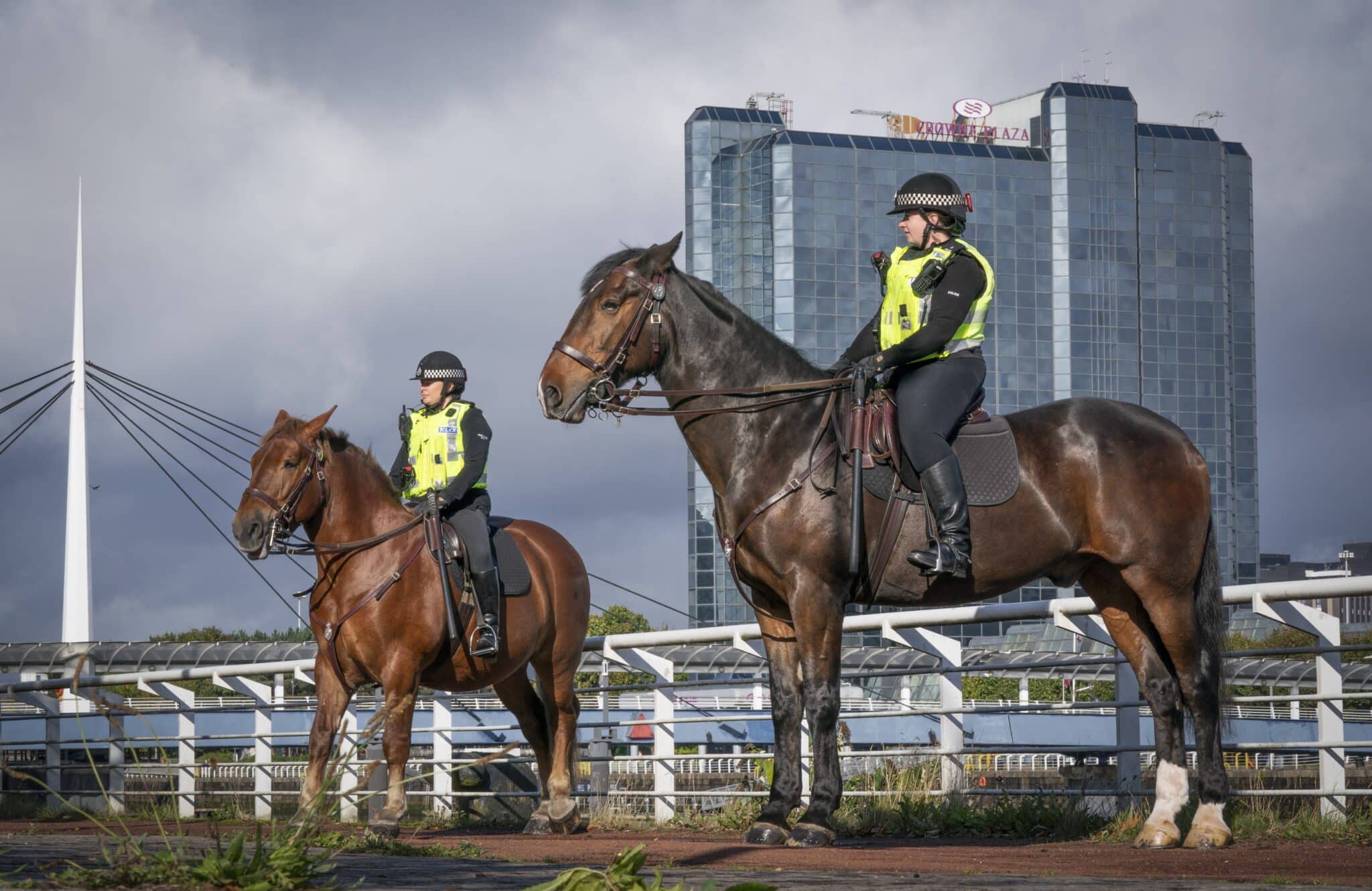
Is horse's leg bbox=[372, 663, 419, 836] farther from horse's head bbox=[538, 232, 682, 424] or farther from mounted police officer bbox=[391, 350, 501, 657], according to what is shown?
horse's head bbox=[538, 232, 682, 424]

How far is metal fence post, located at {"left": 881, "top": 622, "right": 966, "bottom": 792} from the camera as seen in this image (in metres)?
9.23

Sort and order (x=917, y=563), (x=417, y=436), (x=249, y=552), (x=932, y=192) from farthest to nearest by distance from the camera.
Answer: (x=417, y=436), (x=249, y=552), (x=932, y=192), (x=917, y=563)

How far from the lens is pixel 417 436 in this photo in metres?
10.2

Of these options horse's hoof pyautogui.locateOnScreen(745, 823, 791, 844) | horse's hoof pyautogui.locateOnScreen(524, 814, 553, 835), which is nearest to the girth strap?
horse's hoof pyautogui.locateOnScreen(524, 814, 553, 835)

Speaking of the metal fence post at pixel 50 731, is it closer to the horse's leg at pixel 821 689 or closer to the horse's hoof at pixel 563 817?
the horse's hoof at pixel 563 817

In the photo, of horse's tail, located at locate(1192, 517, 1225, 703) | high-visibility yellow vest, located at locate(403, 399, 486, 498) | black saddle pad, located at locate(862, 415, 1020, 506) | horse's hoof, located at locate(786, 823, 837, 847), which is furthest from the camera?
high-visibility yellow vest, located at locate(403, 399, 486, 498)

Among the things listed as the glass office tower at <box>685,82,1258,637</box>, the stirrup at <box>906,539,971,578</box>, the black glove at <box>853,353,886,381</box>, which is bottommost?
the stirrup at <box>906,539,971,578</box>

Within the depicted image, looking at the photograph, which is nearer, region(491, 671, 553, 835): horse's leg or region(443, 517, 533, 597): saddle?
region(443, 517, 533, 597): saddle

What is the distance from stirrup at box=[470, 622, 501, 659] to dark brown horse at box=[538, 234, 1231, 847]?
224 centimetres

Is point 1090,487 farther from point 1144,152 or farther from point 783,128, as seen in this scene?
point 1144,152

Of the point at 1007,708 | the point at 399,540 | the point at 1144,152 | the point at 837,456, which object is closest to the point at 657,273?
the point at 837,456

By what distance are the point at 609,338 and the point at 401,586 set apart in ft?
8.32

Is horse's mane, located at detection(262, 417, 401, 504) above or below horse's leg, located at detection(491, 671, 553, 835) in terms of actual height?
above

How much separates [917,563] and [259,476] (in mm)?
4369
